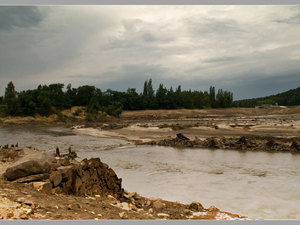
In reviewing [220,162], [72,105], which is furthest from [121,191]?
[72,105]

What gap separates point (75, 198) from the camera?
6.97m

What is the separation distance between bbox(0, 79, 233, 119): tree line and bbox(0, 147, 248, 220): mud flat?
→ 55830 mm

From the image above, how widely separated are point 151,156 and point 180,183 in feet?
21.0

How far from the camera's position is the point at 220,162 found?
566 inches

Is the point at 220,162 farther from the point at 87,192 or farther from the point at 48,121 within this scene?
the point at 48,121

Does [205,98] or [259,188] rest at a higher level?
[205,98]

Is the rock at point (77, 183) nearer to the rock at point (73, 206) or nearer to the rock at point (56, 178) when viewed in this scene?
the rock at point (56, 178)

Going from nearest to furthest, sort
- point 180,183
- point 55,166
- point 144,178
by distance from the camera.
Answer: point 55,166
point 180,183
point 144,178

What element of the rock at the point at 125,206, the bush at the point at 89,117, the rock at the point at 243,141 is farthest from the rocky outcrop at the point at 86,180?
the bush at the point at 89,117

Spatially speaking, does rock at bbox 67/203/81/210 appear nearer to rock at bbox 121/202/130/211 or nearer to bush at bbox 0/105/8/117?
rock at bbox 121/202/130/211

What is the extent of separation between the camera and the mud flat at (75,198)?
5516mm

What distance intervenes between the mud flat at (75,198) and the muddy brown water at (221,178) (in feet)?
4.64

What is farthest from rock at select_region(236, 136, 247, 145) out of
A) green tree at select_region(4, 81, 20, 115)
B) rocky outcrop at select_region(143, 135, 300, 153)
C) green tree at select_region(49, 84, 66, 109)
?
green tree at select_region(49, 84, 66, 109)

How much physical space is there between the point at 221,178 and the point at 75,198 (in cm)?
646
